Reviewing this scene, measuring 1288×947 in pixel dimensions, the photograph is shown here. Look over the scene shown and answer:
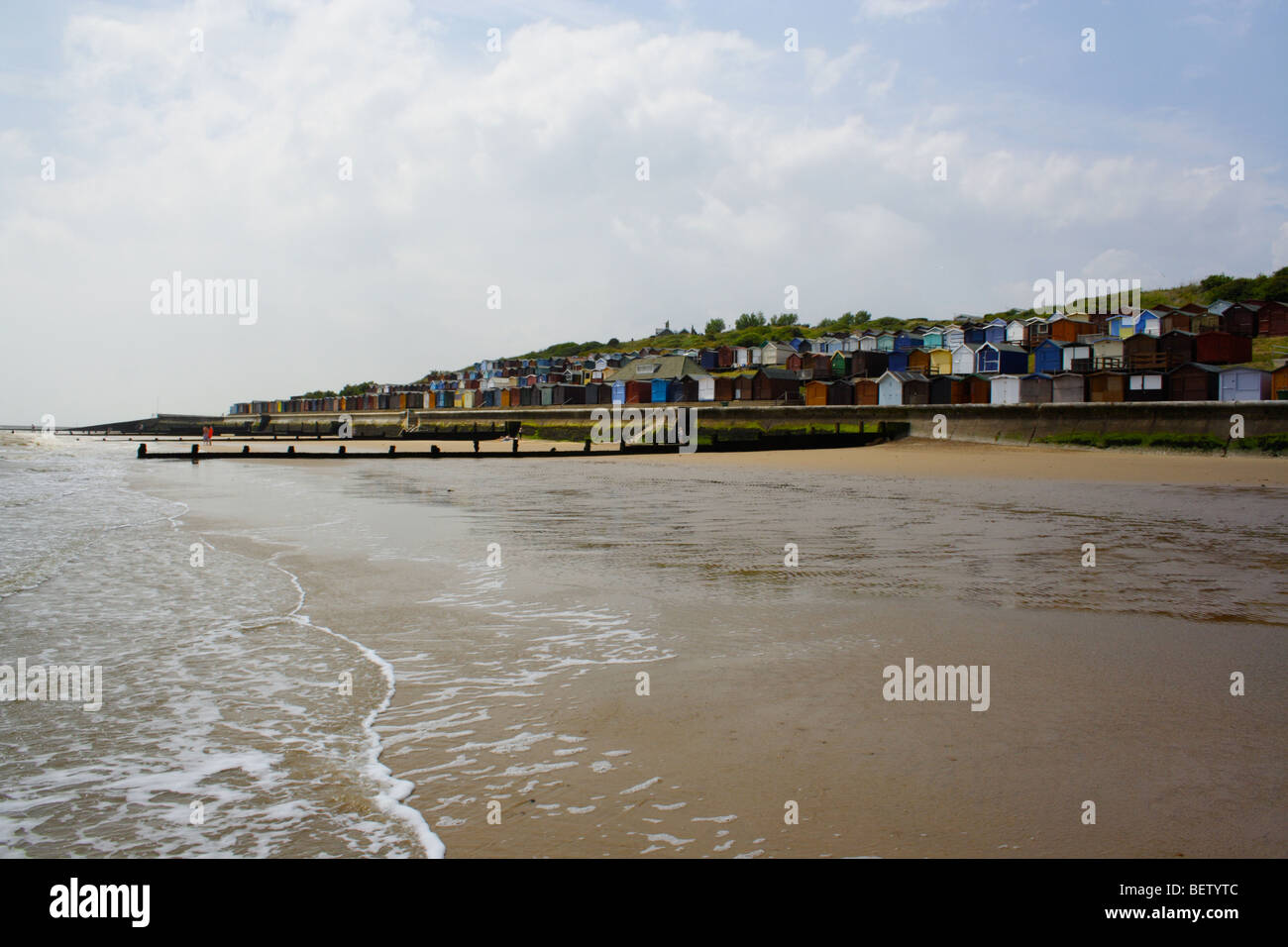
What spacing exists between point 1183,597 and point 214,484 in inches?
1154

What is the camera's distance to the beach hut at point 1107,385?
177 feet

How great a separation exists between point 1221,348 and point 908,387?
73.7 ft

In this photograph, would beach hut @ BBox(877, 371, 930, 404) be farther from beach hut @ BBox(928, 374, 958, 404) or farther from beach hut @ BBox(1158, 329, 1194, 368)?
beach hut @ BBox(1158, 329, 1194, 368)

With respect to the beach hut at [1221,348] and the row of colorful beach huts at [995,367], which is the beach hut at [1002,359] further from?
the beach hut at [1221,348]

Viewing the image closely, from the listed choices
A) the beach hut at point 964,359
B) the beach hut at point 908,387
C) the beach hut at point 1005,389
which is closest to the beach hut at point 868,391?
the beach hut at point 908,387

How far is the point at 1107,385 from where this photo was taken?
54.5m

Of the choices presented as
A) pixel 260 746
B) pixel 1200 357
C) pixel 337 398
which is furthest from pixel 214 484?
pixel 337 398

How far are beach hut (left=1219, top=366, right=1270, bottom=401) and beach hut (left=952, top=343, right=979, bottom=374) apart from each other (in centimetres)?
2533

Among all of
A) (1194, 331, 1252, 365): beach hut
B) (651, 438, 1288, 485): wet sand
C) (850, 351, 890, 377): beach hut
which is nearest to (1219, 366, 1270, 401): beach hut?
(1194, 331, 1252, 365): beach hut

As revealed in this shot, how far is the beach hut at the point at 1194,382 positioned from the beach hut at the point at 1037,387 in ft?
25.2

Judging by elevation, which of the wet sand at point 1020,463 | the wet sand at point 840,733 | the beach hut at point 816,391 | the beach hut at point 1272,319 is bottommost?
the wet sand at point 840,733

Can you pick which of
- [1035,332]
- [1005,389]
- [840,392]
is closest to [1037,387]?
[1005,389]

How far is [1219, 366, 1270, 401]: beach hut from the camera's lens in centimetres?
4647
